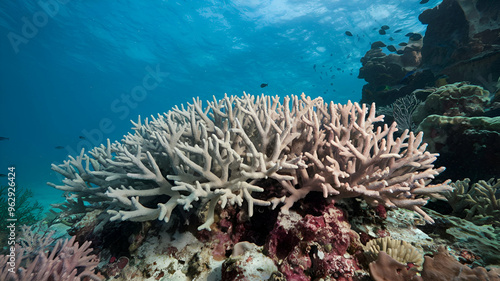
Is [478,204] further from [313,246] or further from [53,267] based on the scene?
[53,267]

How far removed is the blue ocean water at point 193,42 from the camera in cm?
2516

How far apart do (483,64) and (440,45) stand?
1.90 meters

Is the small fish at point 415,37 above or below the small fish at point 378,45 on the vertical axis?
below

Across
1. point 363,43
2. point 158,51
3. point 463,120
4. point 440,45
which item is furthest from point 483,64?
point 158,51

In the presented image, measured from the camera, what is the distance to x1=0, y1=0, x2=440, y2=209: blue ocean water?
2516 centimetres

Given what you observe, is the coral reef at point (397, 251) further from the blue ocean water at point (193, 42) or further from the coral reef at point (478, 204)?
the blue ocean water at point (193, 42)

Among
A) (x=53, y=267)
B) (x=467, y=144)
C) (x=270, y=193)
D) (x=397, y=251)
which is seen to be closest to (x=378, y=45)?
(x=467, y=144)

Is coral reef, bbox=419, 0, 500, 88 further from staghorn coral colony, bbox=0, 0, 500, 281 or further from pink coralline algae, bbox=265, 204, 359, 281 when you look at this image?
pink coralline algae, bbox=265, 204, 359, 281

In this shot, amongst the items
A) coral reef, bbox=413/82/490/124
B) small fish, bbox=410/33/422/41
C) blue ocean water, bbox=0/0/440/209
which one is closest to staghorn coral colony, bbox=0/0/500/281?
coral reef, bbox=413/82/490/124

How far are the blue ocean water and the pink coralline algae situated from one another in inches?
696

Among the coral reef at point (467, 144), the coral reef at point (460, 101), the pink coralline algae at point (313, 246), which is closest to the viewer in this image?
the pink coralline algae at point (313, 246)

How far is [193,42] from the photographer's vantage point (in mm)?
33469

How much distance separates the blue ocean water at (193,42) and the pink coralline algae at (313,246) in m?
17.7

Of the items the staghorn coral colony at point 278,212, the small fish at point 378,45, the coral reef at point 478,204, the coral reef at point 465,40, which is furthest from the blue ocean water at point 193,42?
the coral reef at point 478,204
